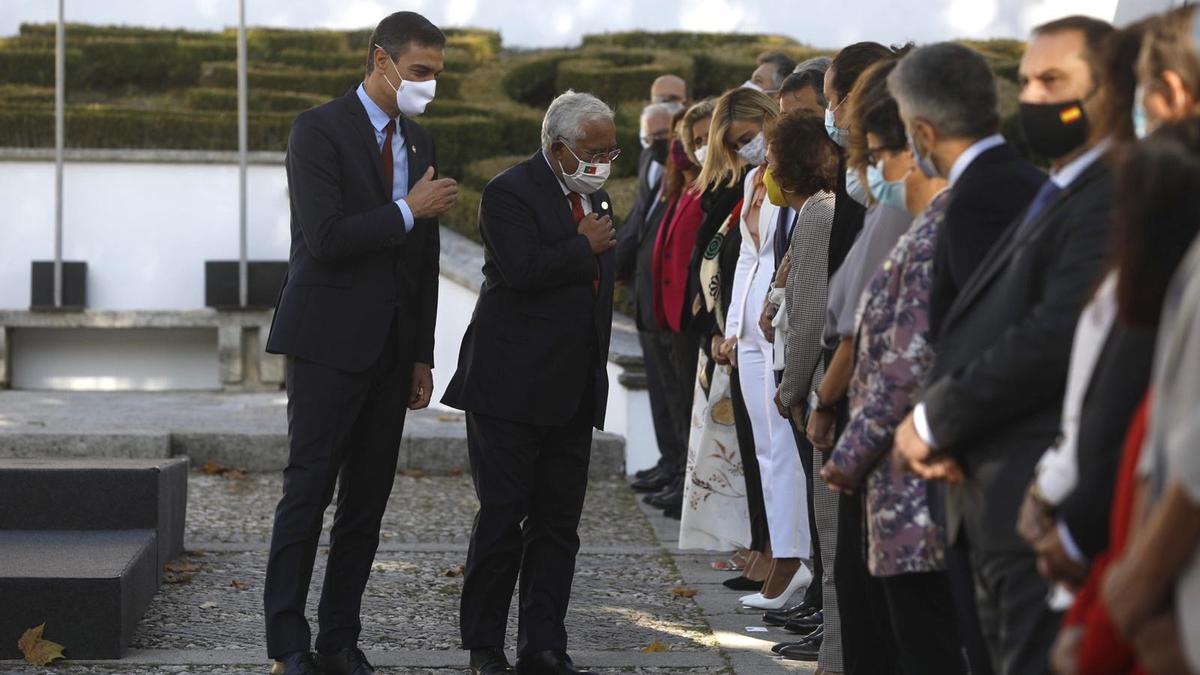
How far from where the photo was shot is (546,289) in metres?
5.54

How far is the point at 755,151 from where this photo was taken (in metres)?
6.99

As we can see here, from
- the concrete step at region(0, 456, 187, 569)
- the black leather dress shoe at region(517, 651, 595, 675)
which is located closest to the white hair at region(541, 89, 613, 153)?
the black leather dress shoe at region(517, 651, 595, 675)

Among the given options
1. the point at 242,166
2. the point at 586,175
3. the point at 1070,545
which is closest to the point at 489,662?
the point at 586,175

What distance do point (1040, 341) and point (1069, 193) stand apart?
31cm

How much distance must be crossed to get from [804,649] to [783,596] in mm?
757

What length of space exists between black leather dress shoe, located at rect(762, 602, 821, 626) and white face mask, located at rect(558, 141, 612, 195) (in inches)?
71.1

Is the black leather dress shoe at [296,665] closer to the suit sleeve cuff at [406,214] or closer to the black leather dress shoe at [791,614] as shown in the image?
the suit sleeve cuff at [406,214]

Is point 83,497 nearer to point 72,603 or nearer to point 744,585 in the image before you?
point 72,603

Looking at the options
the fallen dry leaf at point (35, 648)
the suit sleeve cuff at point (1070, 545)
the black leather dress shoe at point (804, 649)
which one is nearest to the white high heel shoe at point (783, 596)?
the black leather dress shoe at point (804, 649)

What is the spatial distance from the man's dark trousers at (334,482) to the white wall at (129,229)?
976cm

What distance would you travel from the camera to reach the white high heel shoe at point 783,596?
257 inches

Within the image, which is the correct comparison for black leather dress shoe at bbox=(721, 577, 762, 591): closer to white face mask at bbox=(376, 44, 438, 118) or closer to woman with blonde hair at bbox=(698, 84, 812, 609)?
woman with blonde hair at bbox=(698, 84, 812, 609)

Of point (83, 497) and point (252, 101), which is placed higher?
point (252, 101)

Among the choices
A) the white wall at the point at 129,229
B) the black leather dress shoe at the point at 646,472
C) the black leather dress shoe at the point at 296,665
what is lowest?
the black leather dress shoe at the point at 646,472
